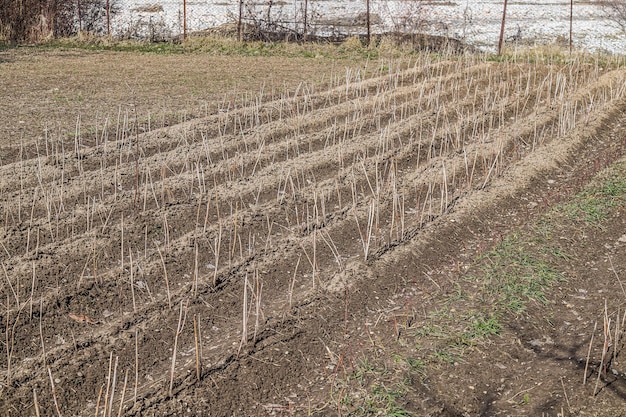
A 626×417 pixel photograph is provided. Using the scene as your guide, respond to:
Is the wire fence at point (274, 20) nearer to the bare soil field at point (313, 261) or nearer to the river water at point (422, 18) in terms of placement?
the river water at point (422, 18)

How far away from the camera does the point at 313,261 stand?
15.8 ft

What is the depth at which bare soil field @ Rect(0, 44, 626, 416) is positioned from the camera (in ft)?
11.5

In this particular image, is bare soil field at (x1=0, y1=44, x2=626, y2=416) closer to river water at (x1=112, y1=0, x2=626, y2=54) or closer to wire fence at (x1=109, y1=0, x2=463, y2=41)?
wire fence at (x1=109, y1=0, x2=463, y2=41)

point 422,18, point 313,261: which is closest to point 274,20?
point 422,18

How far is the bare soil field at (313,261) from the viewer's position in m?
3.50

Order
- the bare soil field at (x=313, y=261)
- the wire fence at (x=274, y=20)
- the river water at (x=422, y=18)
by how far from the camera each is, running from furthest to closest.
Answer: the river water at (x=422, y=18)
the wire fence at (x=274, y=20)
the bare soil field at (x=313, y=261)

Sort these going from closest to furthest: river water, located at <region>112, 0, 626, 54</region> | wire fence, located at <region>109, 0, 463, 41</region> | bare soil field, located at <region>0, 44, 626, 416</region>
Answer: bare soil field, located at <region>0, 44, 626, 416</region>, wire fence, located at <region>109, 0, 463, 41</region>, river water, located at <region>112, 0, 626, 54</region>

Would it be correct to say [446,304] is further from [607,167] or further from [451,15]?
[451,15]

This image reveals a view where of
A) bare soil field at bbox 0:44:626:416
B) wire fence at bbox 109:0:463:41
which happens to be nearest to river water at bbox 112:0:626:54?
wire fence at bbox 109:0:463:41

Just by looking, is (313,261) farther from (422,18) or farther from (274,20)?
(422,18)

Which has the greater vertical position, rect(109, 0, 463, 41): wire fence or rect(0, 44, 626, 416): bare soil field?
rect(109, 0, 463, 41): wire fence

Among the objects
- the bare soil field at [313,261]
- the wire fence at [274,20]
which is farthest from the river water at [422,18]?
the bare soil field at [313,261]

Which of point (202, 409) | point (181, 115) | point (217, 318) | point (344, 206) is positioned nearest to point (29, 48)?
point (181, 115)

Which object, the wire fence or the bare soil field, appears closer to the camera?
the bare soil field
